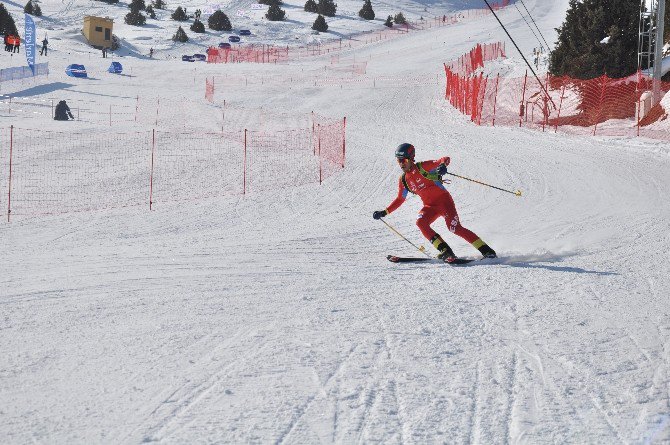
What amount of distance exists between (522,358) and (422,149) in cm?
1606

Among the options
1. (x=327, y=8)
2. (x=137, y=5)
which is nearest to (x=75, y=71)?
(x=137, y=5)

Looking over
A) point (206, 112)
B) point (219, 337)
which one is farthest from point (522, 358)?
point (206, 112)

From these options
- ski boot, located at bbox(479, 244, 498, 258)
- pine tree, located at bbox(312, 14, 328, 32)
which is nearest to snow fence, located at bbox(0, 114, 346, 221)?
ski boot, located at bbox(479, 244, 498, 258)

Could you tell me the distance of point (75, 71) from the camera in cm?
3962

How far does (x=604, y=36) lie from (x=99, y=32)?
40346 millimetres

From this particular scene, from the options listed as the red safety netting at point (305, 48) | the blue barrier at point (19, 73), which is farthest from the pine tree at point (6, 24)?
the blue barrier at point (19, 73)

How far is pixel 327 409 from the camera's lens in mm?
4695

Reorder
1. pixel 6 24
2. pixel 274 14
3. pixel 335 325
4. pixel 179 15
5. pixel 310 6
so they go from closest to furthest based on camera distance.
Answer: pixel 335 325 → pixel 6 24 → pixel 179 15 → pixel 274 14 → pixel 310 6

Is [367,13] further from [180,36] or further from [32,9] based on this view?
[32,9]

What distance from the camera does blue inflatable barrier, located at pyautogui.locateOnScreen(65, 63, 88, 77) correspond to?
130 ft

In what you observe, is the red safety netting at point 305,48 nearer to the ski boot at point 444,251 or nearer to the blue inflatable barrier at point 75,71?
the blue inflatable barrier at point 75,71

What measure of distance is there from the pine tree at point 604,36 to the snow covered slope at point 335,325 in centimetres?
1369

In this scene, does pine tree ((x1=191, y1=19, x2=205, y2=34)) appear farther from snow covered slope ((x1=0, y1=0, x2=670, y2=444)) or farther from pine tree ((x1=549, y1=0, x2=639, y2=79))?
snow covered slope ((x1=0, y1=0, x2=670, y2=444))

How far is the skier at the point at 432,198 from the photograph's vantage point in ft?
29.1
